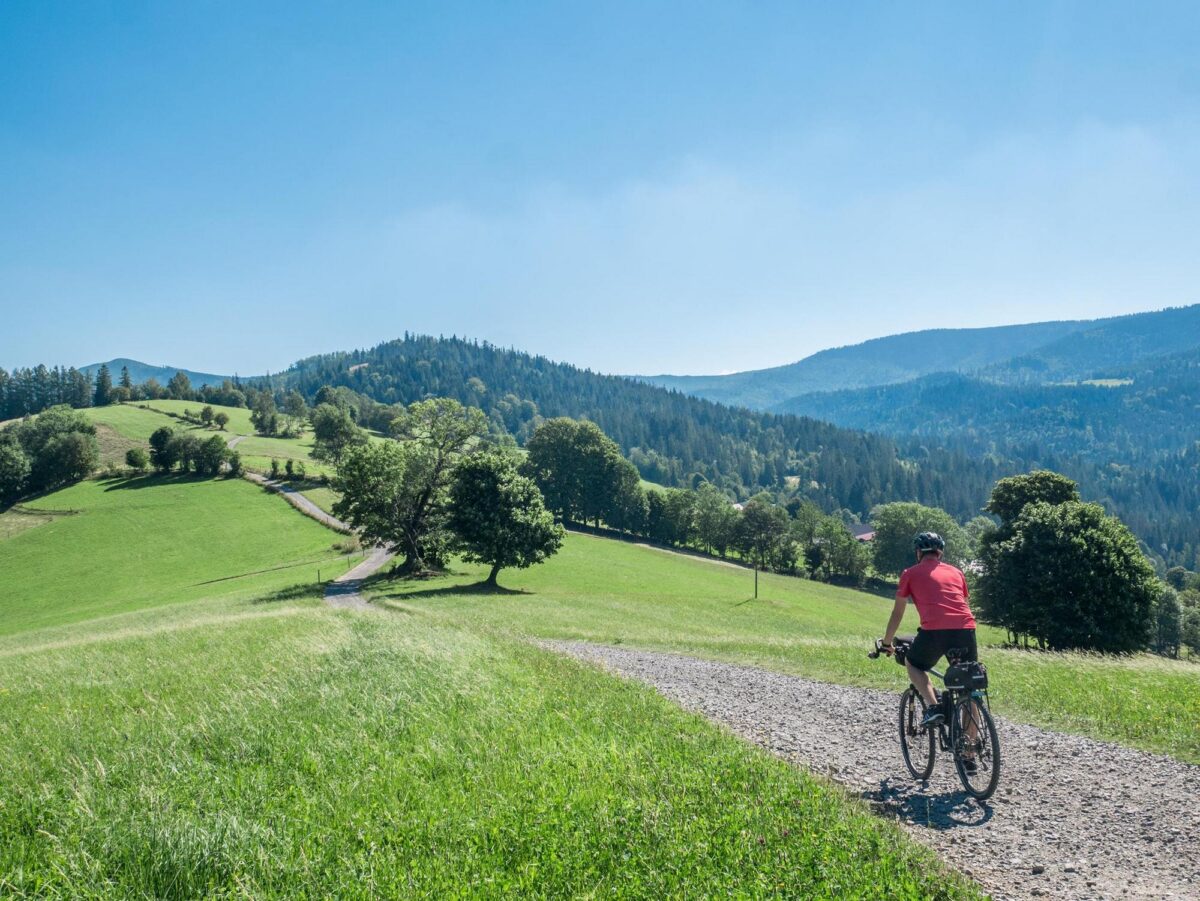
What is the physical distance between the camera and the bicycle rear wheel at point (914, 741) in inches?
359

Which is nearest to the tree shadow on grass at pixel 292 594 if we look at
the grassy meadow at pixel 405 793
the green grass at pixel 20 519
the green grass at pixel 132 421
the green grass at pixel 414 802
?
the grassy meadow at pixel 405 793

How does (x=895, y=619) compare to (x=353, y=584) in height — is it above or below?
above

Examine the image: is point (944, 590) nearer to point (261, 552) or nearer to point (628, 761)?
point (628, 761)

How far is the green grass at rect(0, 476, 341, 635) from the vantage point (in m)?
56.1

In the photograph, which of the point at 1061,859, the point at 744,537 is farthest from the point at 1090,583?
the point at 744,537

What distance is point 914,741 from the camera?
10.0 metres

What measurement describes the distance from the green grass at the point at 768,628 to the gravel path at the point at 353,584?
2.46 m

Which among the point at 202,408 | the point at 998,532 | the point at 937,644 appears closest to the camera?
the point at 937,644

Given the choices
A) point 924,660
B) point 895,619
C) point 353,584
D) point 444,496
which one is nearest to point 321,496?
point 444,496

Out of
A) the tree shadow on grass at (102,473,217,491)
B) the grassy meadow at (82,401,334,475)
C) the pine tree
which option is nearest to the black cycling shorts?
the grassy meadow at (82,401,334,475)

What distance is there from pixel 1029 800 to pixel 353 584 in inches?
2024

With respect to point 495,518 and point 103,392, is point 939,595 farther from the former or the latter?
point 103,392

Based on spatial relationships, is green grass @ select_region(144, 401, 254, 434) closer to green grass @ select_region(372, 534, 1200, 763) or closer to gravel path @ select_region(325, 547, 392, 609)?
gravel path @ select_region(325, 547, 392, 609)

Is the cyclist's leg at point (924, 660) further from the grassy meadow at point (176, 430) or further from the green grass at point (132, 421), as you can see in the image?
the green grass at point (132, 421)
